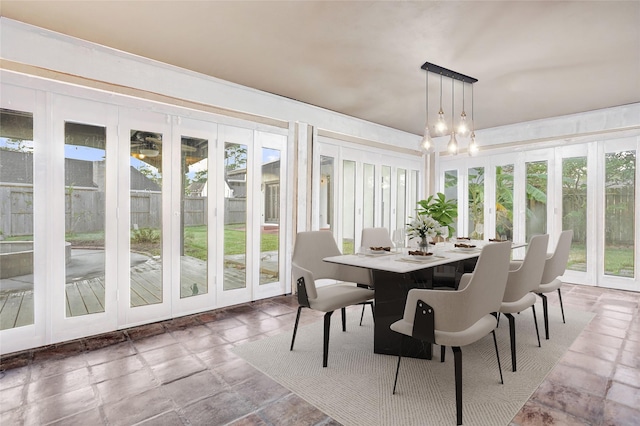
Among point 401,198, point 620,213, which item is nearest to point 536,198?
point 620,213

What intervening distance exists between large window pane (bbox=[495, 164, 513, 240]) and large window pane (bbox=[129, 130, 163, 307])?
5.48 m

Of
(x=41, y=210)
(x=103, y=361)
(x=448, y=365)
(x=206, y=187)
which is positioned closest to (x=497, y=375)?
(x=448, y=365)

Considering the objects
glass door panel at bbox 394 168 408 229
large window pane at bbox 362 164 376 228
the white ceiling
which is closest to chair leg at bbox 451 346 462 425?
the white ceiling

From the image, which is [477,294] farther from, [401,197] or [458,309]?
[401,197]

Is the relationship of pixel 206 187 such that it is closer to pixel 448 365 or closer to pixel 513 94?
pixel 448 365

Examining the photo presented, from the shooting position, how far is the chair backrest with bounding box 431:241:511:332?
1872mm

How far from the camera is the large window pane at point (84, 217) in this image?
3076mm

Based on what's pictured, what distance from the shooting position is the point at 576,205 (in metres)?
5.31

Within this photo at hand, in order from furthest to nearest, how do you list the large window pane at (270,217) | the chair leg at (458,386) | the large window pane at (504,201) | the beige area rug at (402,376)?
1. the large window pane at (504,201)
2. the large window pane at (270,217)
3. the beige area rug at (402,376)
4. the chair leg at (458,386)

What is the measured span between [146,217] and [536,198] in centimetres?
582

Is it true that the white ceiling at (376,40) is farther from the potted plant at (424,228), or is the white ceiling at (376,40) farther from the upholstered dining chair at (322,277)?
the upholstered dining chair at (322,277)

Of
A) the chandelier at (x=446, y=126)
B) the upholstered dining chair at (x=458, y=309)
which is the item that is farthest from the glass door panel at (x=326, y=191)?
the upholstered dining chair at (x=458, y=309)

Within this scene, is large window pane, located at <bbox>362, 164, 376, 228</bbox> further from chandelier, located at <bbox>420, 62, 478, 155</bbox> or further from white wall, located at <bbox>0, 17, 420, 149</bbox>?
chandelier, located at <bbox>420, 62, 478, 155</bbox>

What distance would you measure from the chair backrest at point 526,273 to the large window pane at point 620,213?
3.48 meters
